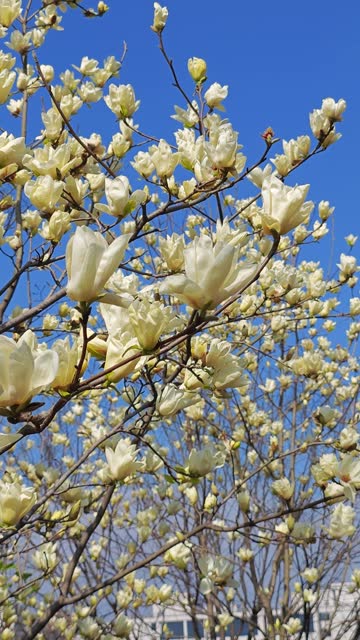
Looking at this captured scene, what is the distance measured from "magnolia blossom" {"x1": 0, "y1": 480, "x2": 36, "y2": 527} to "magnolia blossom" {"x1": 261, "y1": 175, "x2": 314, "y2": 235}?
0.66m

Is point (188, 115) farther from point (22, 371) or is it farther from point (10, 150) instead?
point (22, 371)

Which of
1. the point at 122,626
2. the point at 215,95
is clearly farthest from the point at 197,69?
the point at 122,626

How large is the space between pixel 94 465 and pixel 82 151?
12.1ft

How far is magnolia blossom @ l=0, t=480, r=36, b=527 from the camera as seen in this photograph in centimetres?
115

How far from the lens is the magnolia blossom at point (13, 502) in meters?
1.15

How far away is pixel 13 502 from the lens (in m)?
1.15

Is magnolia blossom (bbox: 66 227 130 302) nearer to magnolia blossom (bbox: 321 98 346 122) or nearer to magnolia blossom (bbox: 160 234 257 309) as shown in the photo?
magnolia blossom (bbox: 160 234 257 309)

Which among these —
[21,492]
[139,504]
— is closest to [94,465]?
[139,504]

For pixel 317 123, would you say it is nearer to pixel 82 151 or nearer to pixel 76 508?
pixel 82 151

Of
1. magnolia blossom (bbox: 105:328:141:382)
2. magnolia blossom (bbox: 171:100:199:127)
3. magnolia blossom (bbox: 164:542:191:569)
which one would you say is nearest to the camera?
magnolia blossom (bbox: 105:328:141:382)

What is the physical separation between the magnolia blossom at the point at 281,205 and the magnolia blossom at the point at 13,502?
66 cm

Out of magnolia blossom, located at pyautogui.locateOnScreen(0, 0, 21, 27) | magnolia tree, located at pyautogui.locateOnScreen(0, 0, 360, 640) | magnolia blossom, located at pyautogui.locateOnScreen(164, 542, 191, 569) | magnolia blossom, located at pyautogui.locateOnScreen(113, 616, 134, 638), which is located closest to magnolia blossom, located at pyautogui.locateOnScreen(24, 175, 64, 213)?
magnolia tree, located at pyautogui.locateOnScreen(0, 0, 360, 640)

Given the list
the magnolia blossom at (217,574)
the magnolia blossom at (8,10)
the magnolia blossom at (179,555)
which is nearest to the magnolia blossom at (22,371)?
the magnolia blossom at (217,574)

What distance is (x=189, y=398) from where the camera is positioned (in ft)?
4.39
